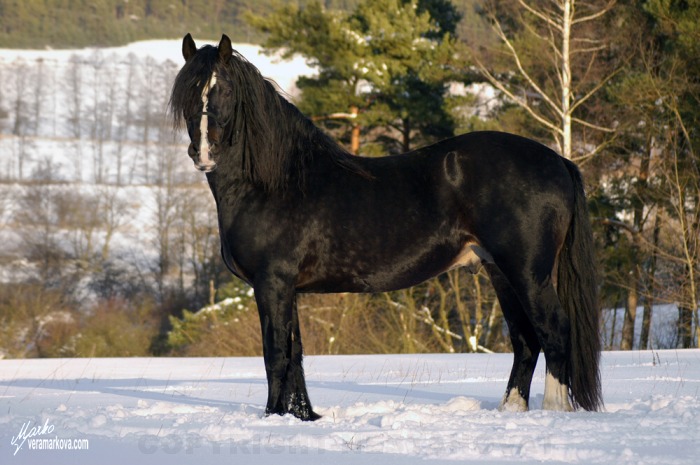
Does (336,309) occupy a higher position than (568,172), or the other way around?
(568,172)

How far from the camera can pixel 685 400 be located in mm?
5574

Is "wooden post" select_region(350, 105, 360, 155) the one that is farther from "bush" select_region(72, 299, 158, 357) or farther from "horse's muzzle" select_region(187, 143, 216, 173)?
"horse's muzzle" select_region(187, 143, 216, 173)

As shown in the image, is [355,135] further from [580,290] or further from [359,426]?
[359,426]

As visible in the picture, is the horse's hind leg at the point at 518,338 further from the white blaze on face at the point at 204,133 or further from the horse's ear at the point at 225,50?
the horse's ear at the point at 225,50

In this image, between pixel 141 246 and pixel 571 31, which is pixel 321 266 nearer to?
pixel 571 31

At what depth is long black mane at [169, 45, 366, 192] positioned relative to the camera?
5527mm

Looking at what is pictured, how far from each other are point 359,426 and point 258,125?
7.05 feet

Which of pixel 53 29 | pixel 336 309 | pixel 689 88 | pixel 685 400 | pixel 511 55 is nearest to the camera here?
pixel 685 400

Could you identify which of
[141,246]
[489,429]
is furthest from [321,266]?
[141,246]

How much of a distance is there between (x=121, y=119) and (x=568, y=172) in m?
76.2
